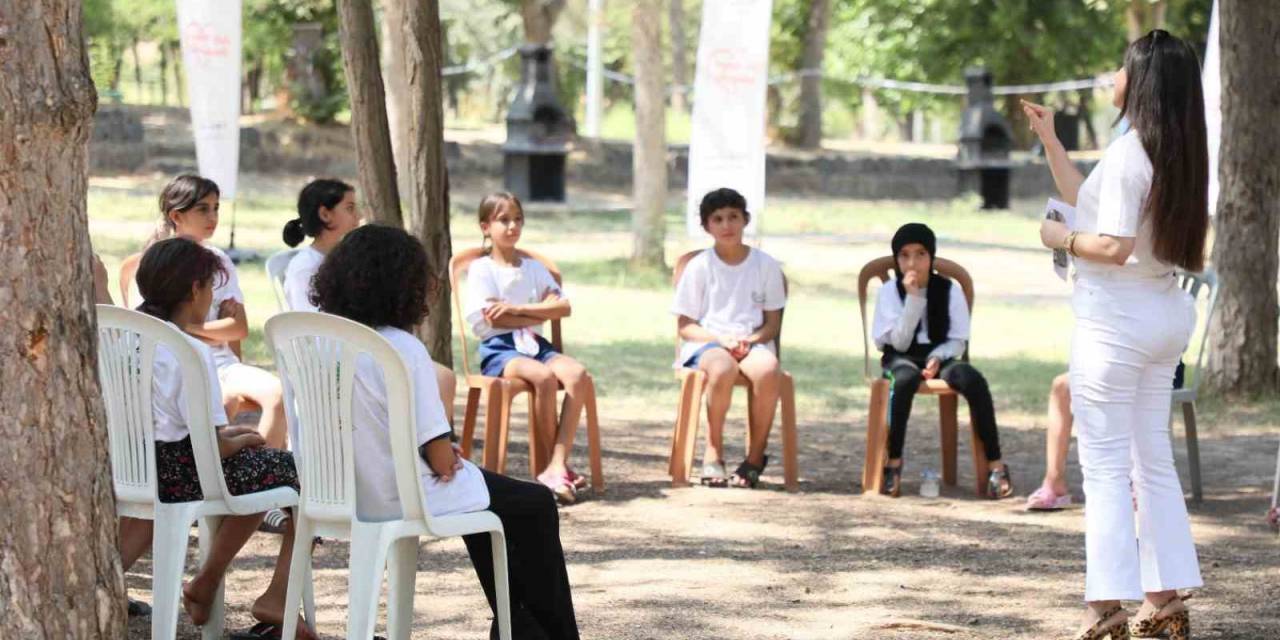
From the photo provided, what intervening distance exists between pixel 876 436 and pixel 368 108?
8.47ft

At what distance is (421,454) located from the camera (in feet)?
14.3

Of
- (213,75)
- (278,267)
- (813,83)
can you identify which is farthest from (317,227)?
(813,83)

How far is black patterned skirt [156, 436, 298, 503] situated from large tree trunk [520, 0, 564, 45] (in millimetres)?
22274

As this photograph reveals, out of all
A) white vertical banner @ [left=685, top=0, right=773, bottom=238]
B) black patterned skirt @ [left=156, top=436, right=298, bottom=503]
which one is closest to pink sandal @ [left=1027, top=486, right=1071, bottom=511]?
black patterned skirt @ [left=156, top=436, right=298, bottom=503]

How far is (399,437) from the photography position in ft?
13.9

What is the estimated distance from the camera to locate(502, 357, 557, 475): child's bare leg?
7375 mm

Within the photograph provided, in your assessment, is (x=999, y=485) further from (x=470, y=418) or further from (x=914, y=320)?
(x=470, y=418)

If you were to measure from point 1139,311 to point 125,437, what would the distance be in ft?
8.49

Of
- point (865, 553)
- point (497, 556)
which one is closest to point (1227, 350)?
point (865, 553)

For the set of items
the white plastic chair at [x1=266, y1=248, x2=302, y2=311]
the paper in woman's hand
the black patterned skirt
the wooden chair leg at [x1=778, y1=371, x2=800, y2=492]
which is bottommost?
the wooden chair leg at [x1=778, y1=371, x2=800, y2=492]

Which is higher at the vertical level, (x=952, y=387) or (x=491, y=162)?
(x=491, y=162)

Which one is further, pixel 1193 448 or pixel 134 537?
pixel 1193 448

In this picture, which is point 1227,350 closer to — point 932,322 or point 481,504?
point 932,322

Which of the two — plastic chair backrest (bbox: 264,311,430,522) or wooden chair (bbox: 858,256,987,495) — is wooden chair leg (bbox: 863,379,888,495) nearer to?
wooden chair (bbox: 858,256,987,495)
